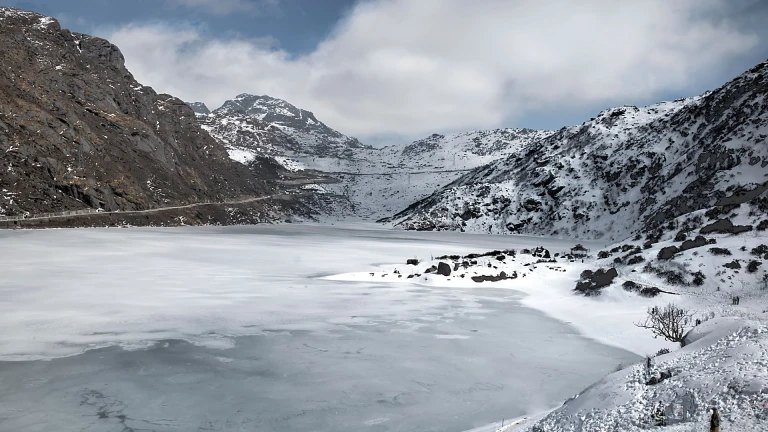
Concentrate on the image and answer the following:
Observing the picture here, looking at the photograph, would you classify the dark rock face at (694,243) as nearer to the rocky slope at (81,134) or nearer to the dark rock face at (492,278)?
the dark rock face at (492,278)

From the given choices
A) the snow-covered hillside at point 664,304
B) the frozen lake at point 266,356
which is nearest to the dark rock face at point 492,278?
the snow-covered hillside at point 664,304

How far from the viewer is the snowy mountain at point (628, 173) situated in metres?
52.4

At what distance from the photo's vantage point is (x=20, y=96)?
60.4 metres

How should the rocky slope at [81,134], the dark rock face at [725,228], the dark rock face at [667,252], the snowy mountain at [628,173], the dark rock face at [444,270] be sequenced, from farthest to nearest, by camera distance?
the rocky slope at [81,134], the snowy mountain at [628,173], the dark rock face at [444,270], the dark rock face at [725,228], the dark rock face at [667,252]

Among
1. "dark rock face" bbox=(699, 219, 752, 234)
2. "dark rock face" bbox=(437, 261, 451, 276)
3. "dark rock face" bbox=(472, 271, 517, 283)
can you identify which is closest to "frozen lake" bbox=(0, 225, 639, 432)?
"dark rock face" bbox=(472, 271, 517, 283)

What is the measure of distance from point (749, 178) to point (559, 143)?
54336 millimetres

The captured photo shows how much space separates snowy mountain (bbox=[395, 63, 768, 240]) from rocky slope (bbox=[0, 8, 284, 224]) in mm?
52850

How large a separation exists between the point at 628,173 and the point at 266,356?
77871 millimetres

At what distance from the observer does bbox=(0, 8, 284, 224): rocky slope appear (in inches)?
2184

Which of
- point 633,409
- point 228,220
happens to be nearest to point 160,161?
point 228,220

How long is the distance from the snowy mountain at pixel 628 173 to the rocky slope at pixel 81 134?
173ft

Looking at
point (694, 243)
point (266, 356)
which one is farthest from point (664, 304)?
point (266, 356)

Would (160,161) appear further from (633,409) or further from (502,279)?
(633,409)

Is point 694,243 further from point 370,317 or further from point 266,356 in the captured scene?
point 266,356
